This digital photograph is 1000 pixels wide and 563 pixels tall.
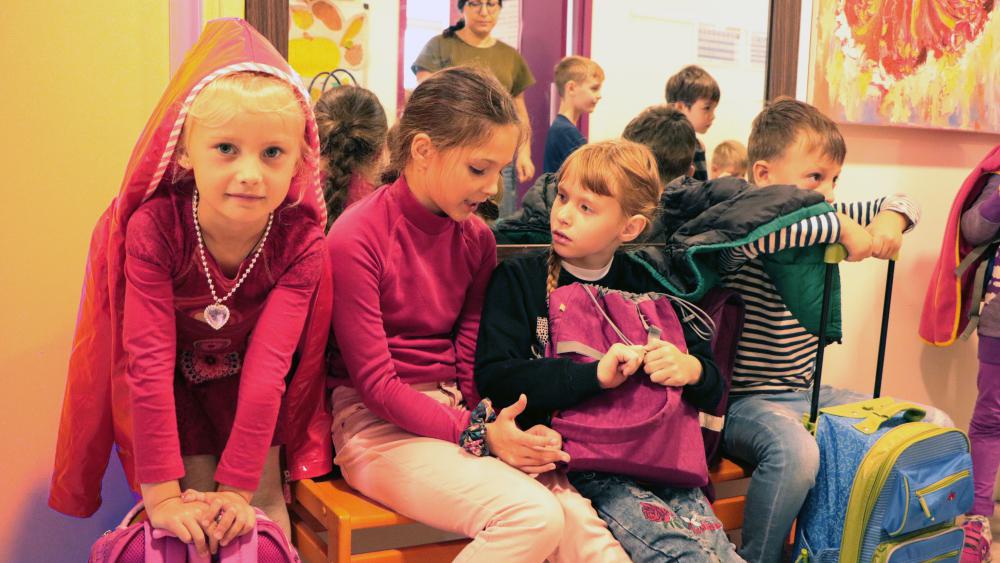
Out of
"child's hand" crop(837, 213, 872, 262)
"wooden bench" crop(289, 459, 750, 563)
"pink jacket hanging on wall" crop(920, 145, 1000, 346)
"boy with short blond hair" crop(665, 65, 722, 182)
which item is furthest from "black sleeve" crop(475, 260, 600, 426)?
"pink jacket hanging on wall" crop(920, 145, 1000, 346)

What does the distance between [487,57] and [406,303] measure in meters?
0.63

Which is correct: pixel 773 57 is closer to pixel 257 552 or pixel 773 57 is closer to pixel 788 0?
pixel 788 0

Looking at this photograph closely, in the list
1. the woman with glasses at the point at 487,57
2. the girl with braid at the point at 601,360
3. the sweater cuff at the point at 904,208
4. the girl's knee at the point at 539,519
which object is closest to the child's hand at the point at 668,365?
the girl with braid at the point at 601,360

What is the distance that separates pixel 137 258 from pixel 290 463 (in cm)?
47

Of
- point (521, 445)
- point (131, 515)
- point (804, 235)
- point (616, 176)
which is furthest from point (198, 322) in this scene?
point (804, 235)

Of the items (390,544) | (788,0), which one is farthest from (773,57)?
(390,544)

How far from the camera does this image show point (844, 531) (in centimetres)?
167

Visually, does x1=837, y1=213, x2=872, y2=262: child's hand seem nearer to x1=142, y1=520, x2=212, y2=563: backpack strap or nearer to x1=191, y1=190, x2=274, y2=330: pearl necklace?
x1=191, y1=190, x2=274, y2=330: pearl necklace

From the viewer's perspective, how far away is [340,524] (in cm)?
142

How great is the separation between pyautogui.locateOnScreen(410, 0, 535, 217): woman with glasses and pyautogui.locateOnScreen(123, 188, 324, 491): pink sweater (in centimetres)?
54

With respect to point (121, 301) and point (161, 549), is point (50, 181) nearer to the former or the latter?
point (121, 301)

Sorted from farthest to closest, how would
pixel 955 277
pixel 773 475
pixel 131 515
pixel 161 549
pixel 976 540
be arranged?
pixel 955 277, pixel 976 540, pixel 773 475, pixel 131 515, pixel 161 549

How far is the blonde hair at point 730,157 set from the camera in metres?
2.29

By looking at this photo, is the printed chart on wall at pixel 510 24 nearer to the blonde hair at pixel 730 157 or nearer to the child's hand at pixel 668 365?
the blonde hair at pixel 730 157
